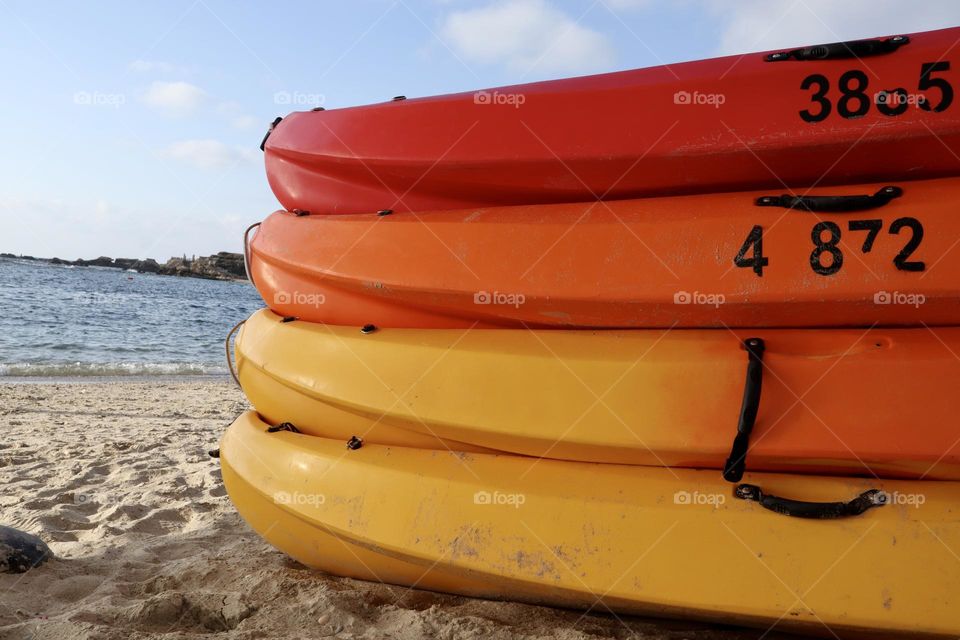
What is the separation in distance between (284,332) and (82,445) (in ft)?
9.10

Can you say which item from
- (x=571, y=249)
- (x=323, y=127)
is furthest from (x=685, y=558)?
(x=323, y=127)

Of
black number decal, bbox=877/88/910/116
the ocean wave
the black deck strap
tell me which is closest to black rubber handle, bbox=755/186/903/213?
black number decal, bbox=877/88/910/116

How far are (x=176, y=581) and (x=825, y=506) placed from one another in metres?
1.80

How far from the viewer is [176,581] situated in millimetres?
2133

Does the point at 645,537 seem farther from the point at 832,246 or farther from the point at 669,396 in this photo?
the point at 832,246

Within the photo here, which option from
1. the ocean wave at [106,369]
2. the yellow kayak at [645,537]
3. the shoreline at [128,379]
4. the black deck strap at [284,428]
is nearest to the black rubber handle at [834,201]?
the yellow kayak at [645,537]

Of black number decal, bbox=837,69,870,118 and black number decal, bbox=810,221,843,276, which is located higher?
black number decal, bbox=837,69,870,118

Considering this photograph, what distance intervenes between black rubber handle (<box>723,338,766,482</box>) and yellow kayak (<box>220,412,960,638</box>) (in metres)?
0.04

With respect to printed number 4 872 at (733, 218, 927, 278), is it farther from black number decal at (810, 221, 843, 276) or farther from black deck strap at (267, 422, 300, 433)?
black deck strap at (267, 422, 300, 433)

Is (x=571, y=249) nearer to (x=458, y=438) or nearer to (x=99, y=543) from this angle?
(x=458, y=438)

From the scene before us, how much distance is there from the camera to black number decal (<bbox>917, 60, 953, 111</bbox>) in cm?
158

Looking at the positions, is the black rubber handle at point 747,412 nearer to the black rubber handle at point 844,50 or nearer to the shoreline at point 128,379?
the black rubber handle at point 844,50

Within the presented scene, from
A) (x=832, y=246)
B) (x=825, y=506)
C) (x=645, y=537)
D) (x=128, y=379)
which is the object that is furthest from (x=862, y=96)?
(x=128, y=379)

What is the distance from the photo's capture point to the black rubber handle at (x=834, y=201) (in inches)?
63.4
